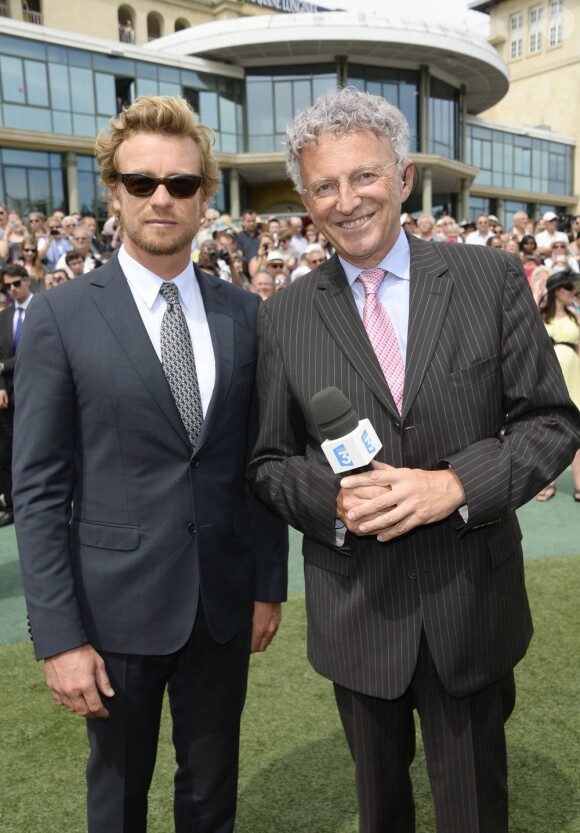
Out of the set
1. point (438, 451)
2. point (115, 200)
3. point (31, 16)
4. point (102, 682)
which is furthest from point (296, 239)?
point (31, 16)

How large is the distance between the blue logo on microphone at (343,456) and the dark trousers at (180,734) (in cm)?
77

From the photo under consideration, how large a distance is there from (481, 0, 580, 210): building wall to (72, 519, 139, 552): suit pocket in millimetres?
48939

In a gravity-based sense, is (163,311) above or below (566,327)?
above

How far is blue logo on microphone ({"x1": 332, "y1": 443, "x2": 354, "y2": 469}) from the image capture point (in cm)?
169

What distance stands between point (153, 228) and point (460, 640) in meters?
1.39

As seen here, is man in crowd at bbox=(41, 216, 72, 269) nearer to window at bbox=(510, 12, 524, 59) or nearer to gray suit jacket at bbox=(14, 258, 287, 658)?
gray suit jacket at bbox=(14, 258, 287, 658)

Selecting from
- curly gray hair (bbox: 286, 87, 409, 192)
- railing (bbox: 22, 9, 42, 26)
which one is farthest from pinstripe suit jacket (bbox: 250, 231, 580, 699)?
railing (bbox: 22, 9, 42, 26)

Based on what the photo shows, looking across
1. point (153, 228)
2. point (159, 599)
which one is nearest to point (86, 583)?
point (159, 599)

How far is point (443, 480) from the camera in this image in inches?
72.9

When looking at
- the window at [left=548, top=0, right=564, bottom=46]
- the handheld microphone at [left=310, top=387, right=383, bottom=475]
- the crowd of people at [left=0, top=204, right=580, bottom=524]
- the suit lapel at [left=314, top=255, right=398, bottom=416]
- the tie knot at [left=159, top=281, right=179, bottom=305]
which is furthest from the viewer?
the window at [left=548, top=0, right=564, bottom=46]

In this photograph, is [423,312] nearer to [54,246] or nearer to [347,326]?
[347,326]

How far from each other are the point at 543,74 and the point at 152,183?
55.9m

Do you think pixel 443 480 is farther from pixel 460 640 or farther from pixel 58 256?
pixel 58 256

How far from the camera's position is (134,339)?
209 centimetres
